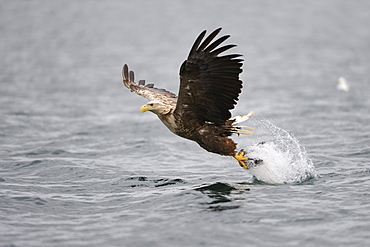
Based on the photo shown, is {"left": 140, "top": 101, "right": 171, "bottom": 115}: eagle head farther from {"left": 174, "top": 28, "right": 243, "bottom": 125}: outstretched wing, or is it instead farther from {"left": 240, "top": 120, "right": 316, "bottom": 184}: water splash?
{"left": 240, "top": 120, "right": 316, "bottom": 184}: water splash

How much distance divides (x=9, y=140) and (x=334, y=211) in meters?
7.43

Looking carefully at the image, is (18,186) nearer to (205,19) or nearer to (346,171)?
(346,171)

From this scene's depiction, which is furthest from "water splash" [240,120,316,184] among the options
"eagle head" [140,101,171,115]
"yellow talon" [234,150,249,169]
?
"eagle head" [140,101,171,115]

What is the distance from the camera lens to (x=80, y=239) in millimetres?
6578

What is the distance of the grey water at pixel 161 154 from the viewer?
22.3ft

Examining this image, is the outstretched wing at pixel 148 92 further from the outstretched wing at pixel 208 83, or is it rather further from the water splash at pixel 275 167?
the water splash at pixel 275 167

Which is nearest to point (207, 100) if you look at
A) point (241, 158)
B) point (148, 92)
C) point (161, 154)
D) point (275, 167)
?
point (241, 158)

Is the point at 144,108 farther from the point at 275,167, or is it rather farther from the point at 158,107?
the point at 275,167

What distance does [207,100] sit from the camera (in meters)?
7.94

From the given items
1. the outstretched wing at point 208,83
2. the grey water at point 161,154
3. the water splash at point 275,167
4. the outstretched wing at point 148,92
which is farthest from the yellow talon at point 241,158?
the outstretched wing at point 148,92

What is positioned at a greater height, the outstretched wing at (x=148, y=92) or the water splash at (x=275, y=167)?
the outstretched wing at (x=148, y=92)

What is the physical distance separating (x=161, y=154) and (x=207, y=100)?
357 centimetres

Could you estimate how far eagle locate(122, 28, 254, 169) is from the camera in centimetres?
748

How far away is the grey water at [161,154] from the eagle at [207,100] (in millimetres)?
698
